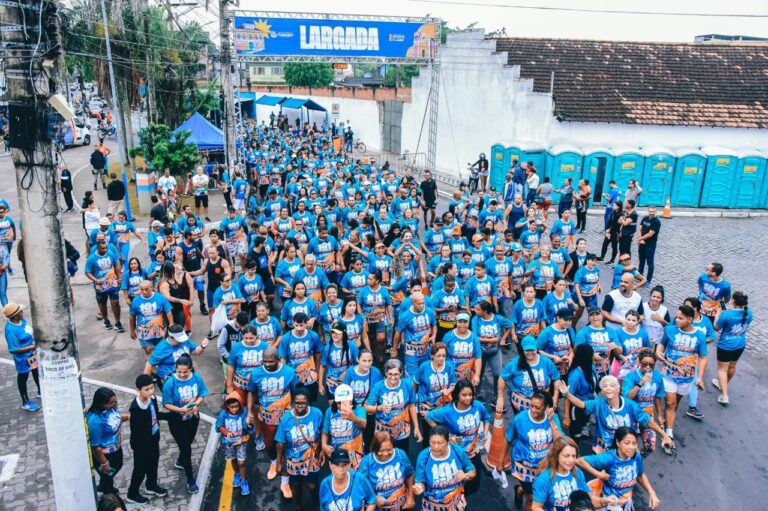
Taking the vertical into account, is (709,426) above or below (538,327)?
below

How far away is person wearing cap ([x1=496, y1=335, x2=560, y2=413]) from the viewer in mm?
6406

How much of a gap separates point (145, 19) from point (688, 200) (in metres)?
23.8

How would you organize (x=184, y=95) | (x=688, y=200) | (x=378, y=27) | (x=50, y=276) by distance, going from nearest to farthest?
(x=50, y=276) → (x=688, y=200) → (x=378, y=27) → (x=184, y=95)

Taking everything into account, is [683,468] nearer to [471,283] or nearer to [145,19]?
[471,283]

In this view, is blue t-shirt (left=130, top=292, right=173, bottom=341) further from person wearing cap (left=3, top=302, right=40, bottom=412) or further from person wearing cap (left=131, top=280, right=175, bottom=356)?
person wearing cap (left=3, top=302, right=40, bottom=412)

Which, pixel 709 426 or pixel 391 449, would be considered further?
pixel 709 426

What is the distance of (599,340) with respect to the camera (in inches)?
283

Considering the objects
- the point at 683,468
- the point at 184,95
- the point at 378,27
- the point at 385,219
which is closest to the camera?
the point at 683,468

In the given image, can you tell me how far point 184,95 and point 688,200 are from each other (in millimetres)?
25442

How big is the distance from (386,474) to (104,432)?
9.57 feet

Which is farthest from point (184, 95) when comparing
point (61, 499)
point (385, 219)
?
point (61, 499)

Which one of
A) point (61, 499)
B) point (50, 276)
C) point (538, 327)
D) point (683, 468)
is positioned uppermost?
point (50, 276)

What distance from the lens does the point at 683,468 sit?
6.98 m

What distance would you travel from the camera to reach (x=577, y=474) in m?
4.92
